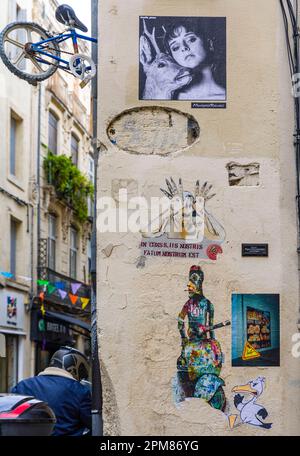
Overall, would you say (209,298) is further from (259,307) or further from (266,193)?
(266,193)

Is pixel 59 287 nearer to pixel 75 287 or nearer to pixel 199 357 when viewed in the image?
pixel 75 287

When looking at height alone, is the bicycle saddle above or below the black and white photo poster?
above

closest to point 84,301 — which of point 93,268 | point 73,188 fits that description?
point 73,188

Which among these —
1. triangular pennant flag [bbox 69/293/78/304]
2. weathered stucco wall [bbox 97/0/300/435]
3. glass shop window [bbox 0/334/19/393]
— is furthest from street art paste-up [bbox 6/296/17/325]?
weathered stucco wall [bbox 97/0/300/435]

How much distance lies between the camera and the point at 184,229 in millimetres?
7652

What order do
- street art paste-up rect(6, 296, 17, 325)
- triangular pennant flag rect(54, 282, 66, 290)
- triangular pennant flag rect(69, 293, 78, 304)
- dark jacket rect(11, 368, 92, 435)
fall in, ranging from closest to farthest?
dark jacket rect(11, 368, 92, 435) < street art paste-up rect(6, 296, 17, 325) < triangular pennant flag rect(54, 282, 66, 290) < triangular pennant flag rect(69, 293, 78, 304)

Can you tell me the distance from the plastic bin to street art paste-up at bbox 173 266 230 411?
2.31m

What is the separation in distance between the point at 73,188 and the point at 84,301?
375 centimetres

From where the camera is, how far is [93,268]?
766 centimetres

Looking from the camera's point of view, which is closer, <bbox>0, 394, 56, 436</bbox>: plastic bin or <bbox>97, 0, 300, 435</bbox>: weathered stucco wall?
<bbox>0, 394, 56, 436</bbox>: plastic bin

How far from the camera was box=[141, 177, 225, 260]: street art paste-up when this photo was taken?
25.0 ft

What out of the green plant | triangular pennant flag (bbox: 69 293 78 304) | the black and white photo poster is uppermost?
the green plant

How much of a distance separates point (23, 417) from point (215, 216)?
3105mm

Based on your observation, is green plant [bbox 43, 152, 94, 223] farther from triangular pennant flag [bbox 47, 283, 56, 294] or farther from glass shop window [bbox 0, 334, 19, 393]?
glass shop window [bbox 0, 334, 19, 393]
